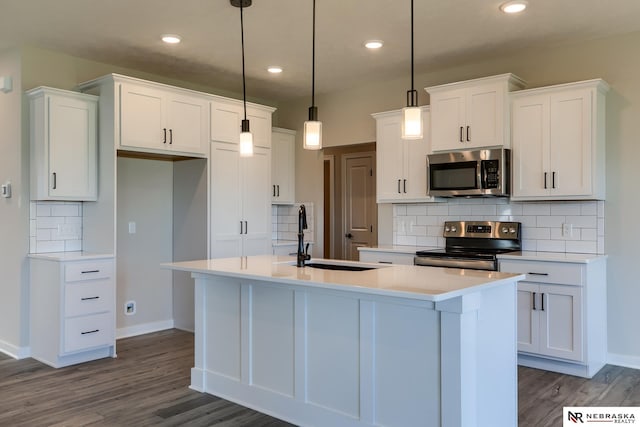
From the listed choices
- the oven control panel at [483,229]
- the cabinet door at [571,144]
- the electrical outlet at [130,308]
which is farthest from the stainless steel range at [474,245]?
the electrical outlet at [130,308]

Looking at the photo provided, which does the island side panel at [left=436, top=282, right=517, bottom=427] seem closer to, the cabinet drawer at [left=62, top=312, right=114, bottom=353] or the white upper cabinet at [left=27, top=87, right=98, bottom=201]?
the cabinet drawer at [left=62, top=312, right=114, bottom=353]

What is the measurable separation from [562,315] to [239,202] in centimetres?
311

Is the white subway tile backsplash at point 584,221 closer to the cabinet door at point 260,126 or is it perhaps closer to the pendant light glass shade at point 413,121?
the pendant light glass shade at point 413,121

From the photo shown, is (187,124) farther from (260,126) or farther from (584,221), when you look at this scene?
(584,221)

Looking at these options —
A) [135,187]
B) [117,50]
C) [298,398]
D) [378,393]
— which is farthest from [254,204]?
[378,393]

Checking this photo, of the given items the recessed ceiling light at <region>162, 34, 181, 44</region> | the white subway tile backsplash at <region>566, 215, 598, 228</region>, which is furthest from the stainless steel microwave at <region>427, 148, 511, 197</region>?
the recessed ceiling light at <region>162, 34, 181, 44</region>

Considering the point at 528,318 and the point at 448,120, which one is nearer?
the point at 528,318

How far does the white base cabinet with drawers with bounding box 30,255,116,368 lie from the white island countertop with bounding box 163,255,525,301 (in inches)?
52.0

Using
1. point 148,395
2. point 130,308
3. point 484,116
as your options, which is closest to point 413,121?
point 484,116

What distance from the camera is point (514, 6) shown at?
11.5ft

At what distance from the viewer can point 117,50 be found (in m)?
4.47

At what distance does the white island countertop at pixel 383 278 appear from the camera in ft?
7.41

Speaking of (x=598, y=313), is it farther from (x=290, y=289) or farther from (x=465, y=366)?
(x=290, y=289)

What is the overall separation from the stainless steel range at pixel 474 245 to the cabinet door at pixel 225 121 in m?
2.18
